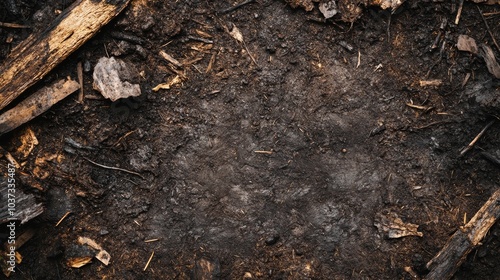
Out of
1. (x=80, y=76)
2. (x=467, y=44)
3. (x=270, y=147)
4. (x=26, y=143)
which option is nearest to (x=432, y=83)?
(x=467, y=44)

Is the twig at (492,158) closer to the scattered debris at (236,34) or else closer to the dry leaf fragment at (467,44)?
the dry leaf fragment at (467,44)

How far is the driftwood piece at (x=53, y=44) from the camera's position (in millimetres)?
2861

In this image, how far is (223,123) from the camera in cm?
314

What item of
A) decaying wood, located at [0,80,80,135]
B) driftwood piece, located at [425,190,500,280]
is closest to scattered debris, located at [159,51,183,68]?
decaying wood, located at [0,80,80,135]

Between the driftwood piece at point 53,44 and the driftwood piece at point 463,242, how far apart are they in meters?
3.28

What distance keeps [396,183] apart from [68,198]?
2.77 meters

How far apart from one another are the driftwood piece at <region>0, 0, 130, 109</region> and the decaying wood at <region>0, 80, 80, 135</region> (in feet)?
0.28

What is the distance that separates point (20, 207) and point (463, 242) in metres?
3.56

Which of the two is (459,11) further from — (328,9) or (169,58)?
(169,58)

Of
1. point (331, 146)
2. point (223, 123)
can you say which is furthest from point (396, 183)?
point (223, 123)

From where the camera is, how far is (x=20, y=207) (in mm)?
2883

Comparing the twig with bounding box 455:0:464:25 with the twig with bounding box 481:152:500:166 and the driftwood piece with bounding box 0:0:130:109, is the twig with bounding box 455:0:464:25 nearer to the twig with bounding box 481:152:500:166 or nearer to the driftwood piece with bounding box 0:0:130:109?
the twig with bounding box 481:152:500:166

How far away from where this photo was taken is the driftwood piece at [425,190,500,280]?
2.97 metres

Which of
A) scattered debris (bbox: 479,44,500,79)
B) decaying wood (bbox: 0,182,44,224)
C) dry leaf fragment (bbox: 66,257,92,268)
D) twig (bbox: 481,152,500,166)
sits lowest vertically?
dry leaf fragment (bbox: 66,257,92,268)
